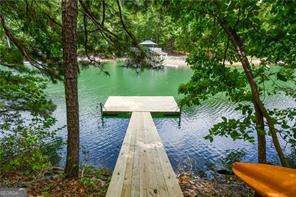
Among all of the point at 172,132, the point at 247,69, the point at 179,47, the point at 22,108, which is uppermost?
the point at 179,47

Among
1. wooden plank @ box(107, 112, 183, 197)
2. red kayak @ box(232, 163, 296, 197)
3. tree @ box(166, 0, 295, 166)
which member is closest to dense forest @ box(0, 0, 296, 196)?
tree @ box(166, 0, 295, 166)

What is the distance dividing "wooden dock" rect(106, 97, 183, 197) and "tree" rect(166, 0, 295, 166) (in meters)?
1.38

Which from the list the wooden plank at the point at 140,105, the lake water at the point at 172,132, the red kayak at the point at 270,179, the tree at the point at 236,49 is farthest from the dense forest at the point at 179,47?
the wooden plank at the point at 140,105

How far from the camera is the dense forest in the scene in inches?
271

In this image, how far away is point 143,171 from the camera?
8.26 m

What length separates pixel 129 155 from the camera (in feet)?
32.6

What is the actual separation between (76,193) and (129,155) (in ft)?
10.5

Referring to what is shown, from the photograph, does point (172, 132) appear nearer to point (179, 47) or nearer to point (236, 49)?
point (179, 47)

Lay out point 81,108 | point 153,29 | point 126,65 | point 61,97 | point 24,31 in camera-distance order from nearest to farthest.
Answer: point 24,31
point 126,65
point 81,108
point 61,97
point 153,29

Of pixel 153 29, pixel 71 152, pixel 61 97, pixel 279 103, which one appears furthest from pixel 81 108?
pixel 153 29

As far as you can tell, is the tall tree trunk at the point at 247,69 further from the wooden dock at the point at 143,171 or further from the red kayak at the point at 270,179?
the red kayak at the point at 270,179

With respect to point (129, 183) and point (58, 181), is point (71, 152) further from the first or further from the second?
point (129, 183)

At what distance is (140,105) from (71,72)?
528 inches

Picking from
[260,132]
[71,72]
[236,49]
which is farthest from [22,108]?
[260,132]
